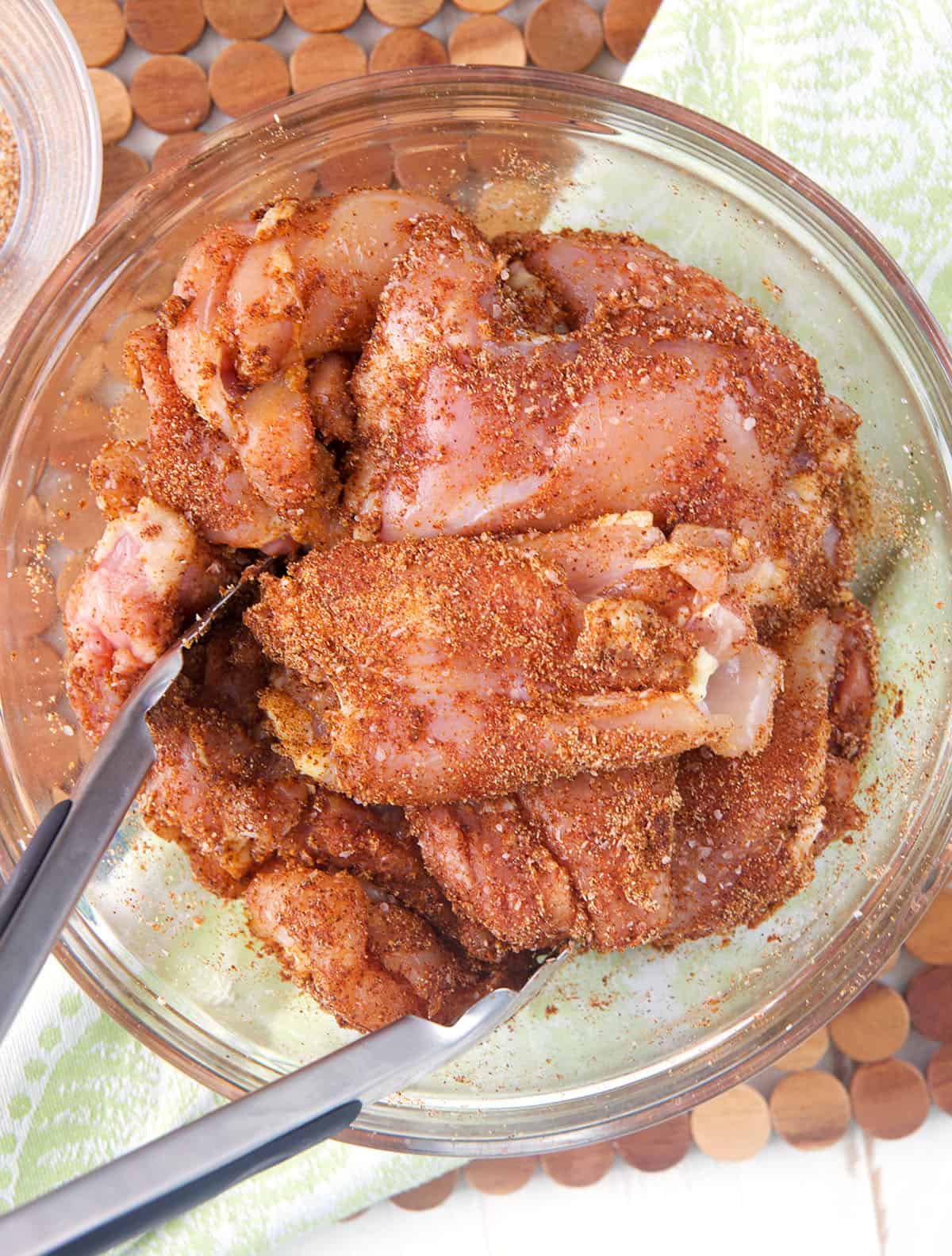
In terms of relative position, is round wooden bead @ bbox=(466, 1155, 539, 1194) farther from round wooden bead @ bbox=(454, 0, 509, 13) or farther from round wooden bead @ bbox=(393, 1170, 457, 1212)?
round wooden bead @ bbox=(454, 0, 509, 13)

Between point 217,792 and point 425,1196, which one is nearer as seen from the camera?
point 217,792

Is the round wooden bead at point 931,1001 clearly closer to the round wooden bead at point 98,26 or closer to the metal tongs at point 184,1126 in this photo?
the metal tongs at point 184,1126

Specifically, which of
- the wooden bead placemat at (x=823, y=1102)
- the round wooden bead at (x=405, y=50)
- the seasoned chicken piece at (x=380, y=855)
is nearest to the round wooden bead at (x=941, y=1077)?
the wooden bead placemat at (x=823, y=1102)

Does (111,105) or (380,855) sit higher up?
(111,105)

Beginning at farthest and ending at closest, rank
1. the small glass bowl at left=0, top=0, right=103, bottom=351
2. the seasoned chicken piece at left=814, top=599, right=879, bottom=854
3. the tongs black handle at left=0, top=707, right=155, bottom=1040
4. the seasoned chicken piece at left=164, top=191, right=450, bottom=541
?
the small glass bowl at left=0, top=0, right=103, bottom=351 → the seasoned chicken piece at left=814, top=599, right=879, bottom=854 → the seasoned chicken piece at left=164, top=191, right=450, bottom=541 → the tongs black handle at left=0, top=707, right=155, bottom=1040

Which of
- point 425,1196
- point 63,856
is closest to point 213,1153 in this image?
point 63,856

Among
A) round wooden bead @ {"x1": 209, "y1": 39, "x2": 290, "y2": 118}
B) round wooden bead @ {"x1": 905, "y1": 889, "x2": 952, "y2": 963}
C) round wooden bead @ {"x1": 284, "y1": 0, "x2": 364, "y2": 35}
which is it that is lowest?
round wooden bead @ {"x1": 905, "y1": 889, "x2": 952, "y2": 963}

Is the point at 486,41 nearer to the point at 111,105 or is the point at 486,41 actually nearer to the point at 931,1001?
the point at 111,105

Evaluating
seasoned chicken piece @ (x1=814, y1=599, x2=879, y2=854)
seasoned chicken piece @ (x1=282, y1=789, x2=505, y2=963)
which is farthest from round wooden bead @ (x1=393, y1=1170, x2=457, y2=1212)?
seasoned chicken piece @ (x1=814, y1=599, x2=879, y2=854)
